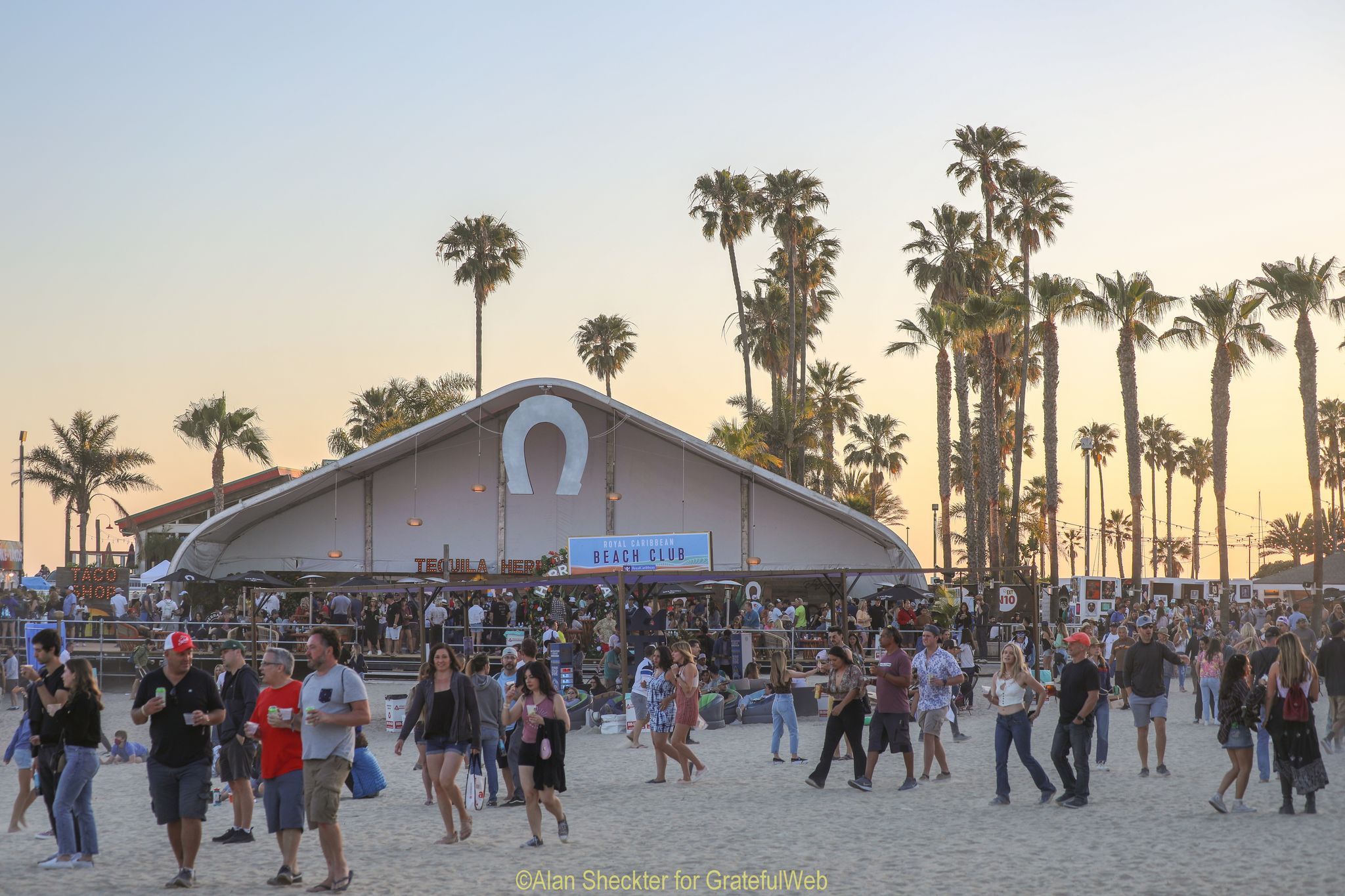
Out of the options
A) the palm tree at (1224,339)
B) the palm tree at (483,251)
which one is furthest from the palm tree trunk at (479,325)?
the palm tree at (1224,339)

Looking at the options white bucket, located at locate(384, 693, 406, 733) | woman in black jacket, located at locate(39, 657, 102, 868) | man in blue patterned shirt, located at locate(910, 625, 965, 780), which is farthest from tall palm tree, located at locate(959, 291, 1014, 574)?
woman in black jacket, located at locate(39, 657, 102, 868)

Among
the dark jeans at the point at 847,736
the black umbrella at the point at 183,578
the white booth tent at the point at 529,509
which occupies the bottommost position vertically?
the dark jeans at the point at 847,736

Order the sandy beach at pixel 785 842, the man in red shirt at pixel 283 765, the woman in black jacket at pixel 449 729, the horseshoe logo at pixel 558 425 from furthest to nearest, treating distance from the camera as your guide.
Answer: the horseshoe logo at pixel 558 425 < the woman in black jacket at pixel 449 729 < the sandy beach at pixel 785 842 < the man in red shirt at pixel 283 765

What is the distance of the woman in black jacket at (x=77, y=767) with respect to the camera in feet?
27.5

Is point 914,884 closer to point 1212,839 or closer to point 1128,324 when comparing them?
point 1212,839

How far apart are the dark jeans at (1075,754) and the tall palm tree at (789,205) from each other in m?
38.6

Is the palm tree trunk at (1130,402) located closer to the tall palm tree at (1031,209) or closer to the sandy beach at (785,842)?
the tall palm tree at (1031,209)

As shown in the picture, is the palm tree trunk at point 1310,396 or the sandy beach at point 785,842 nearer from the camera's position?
the sandy beach at point 785,842

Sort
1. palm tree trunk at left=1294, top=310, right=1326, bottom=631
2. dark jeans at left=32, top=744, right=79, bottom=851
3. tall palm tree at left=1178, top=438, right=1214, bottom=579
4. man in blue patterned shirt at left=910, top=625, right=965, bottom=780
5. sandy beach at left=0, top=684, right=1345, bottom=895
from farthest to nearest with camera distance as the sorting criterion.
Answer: tall palm tree at left=1178, top=438, right=1214, bottom=579 → palm tree trunk at left=1294, top=310, right=1326, bottom=631 → man in blue patterned shirt at left=910, top=625, right=965, bottom=780 → dark jeans at left=32, top=744, right=79, bottom=851 → sandy beach at left=0, top=684, right=1345, bottom=895

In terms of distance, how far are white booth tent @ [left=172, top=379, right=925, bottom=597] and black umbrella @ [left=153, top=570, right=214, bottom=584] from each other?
259 centimetres

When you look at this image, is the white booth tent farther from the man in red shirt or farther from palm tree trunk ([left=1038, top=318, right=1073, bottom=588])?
the man in red shirt

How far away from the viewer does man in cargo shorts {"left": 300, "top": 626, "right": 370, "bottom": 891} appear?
296 inches

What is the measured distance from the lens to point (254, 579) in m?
31.8

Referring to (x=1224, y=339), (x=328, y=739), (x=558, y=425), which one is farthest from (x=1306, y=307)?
(x=328, y=739)
